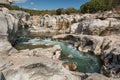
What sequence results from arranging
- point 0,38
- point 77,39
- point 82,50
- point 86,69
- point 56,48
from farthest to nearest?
1. point 77,39
2. point 82,50
3. point 56,48
4. point 86,69
5. point 0,38

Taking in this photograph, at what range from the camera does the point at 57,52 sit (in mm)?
35438

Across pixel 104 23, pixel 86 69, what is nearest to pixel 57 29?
pixel 104 23

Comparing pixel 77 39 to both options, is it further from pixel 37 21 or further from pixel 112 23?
pixel 37 21

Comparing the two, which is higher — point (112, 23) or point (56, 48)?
point (112, 23)

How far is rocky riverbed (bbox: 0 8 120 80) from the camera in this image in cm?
1557

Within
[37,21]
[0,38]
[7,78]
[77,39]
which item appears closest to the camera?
[7,78]

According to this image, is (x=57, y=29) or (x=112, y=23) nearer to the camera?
(x=112, y=23)

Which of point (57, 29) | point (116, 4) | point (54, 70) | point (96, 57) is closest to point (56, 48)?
point (96, 57)

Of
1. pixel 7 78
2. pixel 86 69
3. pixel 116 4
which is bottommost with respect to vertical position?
pixel 86 69

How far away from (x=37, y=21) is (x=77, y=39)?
1878 inches

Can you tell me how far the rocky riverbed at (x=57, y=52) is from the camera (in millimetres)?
15570

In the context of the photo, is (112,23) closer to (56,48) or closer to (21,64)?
(56,48)

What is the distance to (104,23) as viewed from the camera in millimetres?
49406

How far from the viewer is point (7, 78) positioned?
48.9 feet
